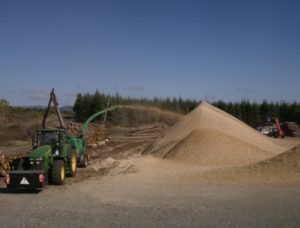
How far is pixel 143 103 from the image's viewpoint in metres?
53.6

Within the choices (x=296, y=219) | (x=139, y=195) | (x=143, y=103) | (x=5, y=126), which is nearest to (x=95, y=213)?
(x=139, y=195)

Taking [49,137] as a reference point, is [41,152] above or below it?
below

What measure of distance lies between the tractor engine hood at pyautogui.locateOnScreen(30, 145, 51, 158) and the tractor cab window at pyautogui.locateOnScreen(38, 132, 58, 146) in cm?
74

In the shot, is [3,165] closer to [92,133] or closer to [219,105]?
[92,133]

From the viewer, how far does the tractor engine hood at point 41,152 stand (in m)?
16.4

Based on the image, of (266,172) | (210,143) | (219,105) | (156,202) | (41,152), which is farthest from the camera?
(219,105)

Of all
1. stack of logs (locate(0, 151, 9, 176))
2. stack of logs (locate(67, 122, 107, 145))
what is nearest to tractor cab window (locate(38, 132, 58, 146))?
stack of logs (locate(0, 151, 9, 176))

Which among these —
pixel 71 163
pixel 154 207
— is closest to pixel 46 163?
pixel 71 163

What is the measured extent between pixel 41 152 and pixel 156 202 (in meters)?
5.33

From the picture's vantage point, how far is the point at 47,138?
18453 millimetres

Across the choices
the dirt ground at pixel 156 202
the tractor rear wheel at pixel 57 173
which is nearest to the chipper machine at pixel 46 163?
the tractor rear wheel at pixel 57 173

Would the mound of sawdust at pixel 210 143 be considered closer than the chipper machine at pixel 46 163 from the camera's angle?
No

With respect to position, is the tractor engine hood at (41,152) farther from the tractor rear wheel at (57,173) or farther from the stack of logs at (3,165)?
the stack of logs at (3,165)

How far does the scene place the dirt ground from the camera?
429 inches
